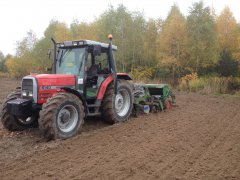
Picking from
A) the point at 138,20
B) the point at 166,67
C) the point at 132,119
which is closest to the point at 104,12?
the point at 138,20

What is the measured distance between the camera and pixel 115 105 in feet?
28.0

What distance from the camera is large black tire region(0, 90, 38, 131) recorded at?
7.03 m

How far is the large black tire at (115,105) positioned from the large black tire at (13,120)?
186cm

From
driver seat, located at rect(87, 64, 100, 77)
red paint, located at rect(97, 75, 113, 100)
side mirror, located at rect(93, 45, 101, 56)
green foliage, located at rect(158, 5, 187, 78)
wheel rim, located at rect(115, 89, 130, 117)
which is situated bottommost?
wheel rim, located at rect(115, 89, 130, 117)

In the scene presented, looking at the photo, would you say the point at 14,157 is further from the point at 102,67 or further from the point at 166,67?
the point at 166,67

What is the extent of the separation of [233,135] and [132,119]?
3.05m

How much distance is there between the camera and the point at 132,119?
354 inches

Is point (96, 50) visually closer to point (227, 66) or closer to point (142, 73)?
point (142, 73)

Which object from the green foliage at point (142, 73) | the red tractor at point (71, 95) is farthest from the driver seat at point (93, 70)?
the green foliage at point (142, 73)

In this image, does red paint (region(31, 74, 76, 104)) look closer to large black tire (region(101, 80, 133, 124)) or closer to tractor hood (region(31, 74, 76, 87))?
tractor hood (region(31, 74, 76, 87))

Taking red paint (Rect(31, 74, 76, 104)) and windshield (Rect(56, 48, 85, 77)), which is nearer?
red paint (Rect(31, 74, 76, 104))

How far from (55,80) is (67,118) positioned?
0.99 metres

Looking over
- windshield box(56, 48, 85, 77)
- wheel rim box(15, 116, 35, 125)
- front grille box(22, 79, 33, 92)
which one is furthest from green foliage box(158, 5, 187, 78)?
front grille box(22, 79, 33, 92)

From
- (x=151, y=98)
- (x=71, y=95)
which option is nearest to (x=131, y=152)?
(x=71, y=95)
